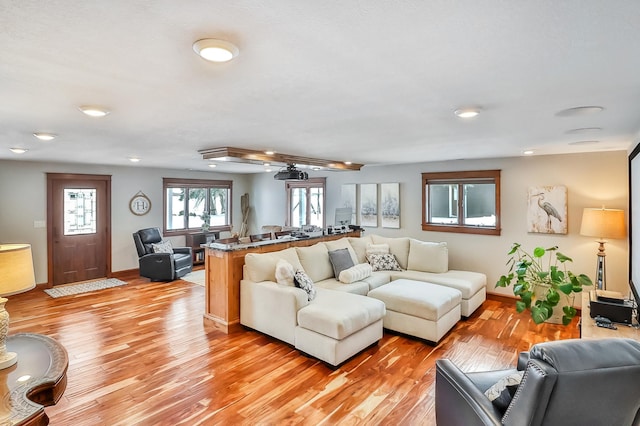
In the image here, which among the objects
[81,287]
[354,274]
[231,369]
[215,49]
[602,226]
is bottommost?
[231,369]

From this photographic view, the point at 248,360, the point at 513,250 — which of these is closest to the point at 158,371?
the point at 248,360

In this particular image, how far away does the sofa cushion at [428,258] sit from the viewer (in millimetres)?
5199

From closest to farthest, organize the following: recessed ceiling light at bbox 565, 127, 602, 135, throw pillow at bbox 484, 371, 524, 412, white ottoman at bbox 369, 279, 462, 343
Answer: throw pillow at bbox 484, 371, 524, 412, recessed ceiling light at bbox 565, 127, 602, 135, white ottoman at bbox 369, 279, 462, 343

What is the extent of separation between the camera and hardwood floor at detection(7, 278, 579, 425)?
2.61m

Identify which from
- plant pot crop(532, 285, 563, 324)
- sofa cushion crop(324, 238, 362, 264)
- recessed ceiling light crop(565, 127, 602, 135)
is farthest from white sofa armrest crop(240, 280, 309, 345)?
plant pot crop(532, 285, 563, 324)

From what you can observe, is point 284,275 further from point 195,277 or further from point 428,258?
point 195,277

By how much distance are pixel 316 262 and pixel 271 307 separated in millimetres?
1077

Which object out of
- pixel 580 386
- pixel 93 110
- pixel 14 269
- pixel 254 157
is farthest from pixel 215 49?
pixel 254 157

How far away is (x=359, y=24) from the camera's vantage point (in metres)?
1.24

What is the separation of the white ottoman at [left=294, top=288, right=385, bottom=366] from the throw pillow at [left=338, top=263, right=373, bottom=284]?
2.38ft

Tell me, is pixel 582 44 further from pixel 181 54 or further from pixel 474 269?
pixel 474 269

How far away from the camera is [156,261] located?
6.71m

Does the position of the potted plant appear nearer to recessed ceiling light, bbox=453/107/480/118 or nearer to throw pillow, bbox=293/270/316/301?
throw pillow, bbox=293/270/316/301

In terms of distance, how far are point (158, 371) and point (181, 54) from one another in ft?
9.71
